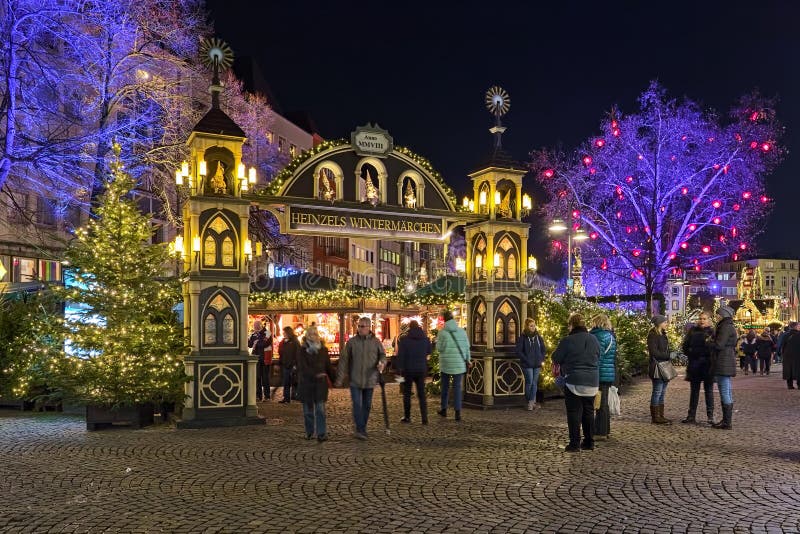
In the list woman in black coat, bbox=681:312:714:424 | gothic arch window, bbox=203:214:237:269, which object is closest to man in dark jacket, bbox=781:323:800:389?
woman in black coat, bbox=681:312:714:424

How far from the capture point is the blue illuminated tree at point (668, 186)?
31156 mm

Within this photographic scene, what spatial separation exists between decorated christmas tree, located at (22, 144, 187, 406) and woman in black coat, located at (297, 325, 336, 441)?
2.68m

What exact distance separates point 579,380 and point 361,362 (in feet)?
10.2

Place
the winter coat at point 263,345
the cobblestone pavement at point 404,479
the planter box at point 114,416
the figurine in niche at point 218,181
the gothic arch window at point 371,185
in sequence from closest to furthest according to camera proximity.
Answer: the cobblestone pavement at point 404,479
the planter box at point 114,416
the figurine in niche at point 218,181
the gothic arch window at point 371,185
the winter coat at point 263,345

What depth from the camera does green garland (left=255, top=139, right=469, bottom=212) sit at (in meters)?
13.8

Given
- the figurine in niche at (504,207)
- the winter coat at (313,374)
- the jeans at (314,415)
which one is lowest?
the jeans at (314,415)

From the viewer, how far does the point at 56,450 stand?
1043 centimetres

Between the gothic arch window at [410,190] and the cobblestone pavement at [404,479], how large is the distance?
173 inches

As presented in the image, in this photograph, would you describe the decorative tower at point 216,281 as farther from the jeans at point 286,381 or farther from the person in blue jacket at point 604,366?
the person in blue jacket at point 604,366

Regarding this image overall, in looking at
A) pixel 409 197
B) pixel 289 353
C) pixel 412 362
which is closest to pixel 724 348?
pixel 412 362

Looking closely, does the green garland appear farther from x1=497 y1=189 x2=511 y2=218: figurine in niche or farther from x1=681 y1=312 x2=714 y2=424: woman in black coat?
x1=681 y1=312 x2=714 y2=424: woman in black coat

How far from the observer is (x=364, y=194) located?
14.6 meters

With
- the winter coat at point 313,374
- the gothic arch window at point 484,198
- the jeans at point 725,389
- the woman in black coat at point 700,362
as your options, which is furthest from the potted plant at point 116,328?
the jeans at point 725,389

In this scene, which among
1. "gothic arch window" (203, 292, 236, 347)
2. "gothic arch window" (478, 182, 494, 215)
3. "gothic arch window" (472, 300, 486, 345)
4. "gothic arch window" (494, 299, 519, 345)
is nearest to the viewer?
"gothic arch window" (203, 292, 236, 347)
